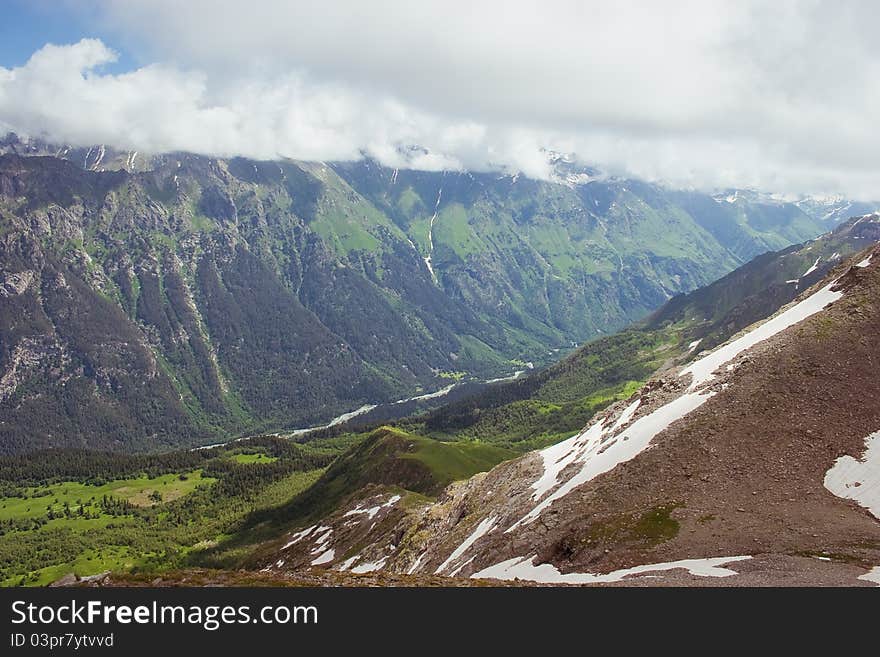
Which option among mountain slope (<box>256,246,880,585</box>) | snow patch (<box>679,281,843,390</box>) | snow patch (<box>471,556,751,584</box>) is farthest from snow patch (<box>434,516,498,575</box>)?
snow patch (<box>679,281,843,390</box>)

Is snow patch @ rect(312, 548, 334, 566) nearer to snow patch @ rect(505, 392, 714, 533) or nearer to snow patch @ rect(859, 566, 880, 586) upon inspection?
snow patch @ rect(505, 392, 714, 533)

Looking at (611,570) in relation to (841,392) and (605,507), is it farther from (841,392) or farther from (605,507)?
(841,392)

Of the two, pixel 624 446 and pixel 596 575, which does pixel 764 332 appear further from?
pixel 596 575

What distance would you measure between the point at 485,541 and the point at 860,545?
43.0 meters

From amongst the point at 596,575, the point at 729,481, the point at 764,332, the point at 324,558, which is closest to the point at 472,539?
the point at 596,575

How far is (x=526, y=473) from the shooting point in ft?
354

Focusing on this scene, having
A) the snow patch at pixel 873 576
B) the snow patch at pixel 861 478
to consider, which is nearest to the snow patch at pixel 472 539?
the snow patch at pixel 861 478

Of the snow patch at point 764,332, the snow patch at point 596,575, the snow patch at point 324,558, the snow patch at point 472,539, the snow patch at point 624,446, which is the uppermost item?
the snow patch at point 764,332

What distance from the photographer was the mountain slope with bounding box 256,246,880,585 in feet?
180

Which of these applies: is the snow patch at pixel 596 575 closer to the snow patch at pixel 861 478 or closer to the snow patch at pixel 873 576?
the snow patch at pixel 873 576

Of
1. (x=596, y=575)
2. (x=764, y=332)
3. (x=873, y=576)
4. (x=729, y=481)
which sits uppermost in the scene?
(x=764, y=332)

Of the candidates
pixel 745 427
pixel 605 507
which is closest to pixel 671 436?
pixel 745 427

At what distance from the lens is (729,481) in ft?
221

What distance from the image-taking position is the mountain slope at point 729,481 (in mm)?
55000
